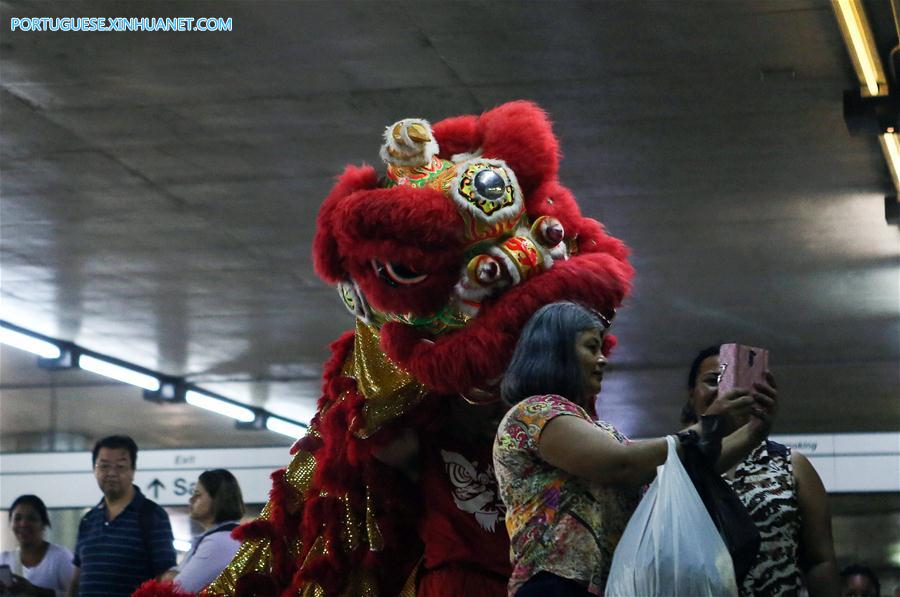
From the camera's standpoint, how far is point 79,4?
757 centimetres

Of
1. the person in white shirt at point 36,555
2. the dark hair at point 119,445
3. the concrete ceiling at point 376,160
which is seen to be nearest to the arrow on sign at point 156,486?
the concrete ceiling at point 376,160

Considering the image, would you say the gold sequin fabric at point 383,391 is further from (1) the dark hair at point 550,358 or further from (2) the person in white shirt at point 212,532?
(2) the person in white shirt at point 212,532

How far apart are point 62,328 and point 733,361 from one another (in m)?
12.2

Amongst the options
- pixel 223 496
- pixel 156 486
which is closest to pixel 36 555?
pixel 223 496

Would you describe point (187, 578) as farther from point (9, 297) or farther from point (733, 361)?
point (9, 297)

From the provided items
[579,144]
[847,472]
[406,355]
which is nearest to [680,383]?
[847,472]

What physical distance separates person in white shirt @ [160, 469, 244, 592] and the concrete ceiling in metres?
2.28

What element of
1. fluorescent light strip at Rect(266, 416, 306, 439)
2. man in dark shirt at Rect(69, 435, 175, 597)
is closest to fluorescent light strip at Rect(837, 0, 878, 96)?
man in dark shirt at Rect(69, 435, 175, 597)

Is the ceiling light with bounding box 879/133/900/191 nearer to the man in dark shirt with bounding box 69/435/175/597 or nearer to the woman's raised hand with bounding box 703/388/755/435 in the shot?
the man in dark shirt with bounding box 69/435/175/597

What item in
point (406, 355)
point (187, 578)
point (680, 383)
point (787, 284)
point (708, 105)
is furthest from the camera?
point (680, 383)

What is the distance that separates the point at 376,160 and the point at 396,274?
5892mm

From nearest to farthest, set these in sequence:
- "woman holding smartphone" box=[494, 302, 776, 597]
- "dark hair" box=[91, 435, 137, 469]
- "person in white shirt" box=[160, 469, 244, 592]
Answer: "woman holding smartphone" box=[494, 302, 776, 597] < "person in white shirt" box=[160, 469, 244, 592] < "dark hair" box=[91, 435, 137, 469]

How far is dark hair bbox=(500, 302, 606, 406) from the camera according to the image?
3551 mm

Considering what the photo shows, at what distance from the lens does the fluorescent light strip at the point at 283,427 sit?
1942cm
